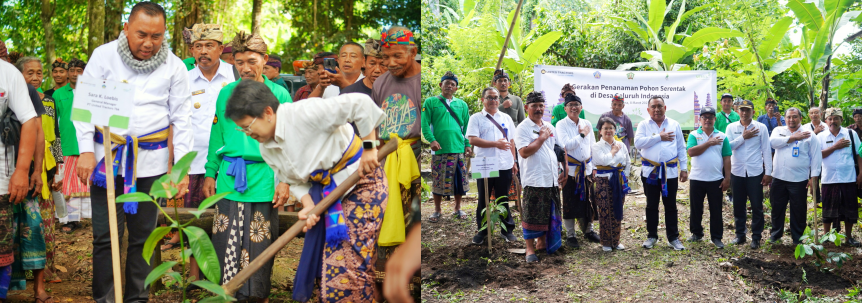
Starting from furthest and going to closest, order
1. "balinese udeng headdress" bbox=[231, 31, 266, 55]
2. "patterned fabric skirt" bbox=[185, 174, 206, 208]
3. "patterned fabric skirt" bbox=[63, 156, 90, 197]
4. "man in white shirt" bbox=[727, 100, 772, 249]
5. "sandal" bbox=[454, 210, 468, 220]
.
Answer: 1. "sandal" bbox=[454, 210, 468, 220]
2. "patterned fabric skirt" bbox=[63, 156, 90, 197]
3. "man in white shirt" bbox=[727, 100, 772, 249]
4. "patterned fabric skirt" bbox=[185, 174, 206, 208]
5. "balinese udeng headdress" bbox=[231, 31, 266, 55]

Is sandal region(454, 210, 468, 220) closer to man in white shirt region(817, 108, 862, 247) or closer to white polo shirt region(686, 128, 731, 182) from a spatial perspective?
white polo shirt region(686, 128, 731, 182)

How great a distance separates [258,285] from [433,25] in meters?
2.21

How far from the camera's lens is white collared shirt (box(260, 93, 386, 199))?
8.13 feet

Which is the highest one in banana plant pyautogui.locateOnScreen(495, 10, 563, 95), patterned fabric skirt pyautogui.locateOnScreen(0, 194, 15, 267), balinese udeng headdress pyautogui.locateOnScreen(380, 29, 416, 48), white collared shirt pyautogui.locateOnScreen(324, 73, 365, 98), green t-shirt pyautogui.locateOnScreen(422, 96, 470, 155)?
banana plant pyautogui.locateOnScreen(495, 10, 563, 95)

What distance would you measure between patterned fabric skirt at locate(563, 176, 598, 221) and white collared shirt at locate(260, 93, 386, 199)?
127 inches

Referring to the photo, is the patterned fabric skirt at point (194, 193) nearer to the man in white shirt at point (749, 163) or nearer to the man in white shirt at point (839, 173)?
the man in white shirt at point (749, 163)

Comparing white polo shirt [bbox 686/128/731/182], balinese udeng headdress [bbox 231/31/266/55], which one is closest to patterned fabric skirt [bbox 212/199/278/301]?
balinese udeng headdress [bbox 231/31/266/55]

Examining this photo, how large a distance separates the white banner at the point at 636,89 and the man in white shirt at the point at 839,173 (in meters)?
0.98

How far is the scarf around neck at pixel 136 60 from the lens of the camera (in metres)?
2.91

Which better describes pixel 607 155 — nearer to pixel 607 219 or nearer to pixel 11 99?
pixel 607 219

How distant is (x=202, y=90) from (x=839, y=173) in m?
5.36

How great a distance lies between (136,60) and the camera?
2.92 meters

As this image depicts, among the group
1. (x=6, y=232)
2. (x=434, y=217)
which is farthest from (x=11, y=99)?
(x=434, y=217)

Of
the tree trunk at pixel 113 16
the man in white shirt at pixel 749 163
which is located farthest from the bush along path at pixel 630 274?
the tree trunk at pixel 113 16
